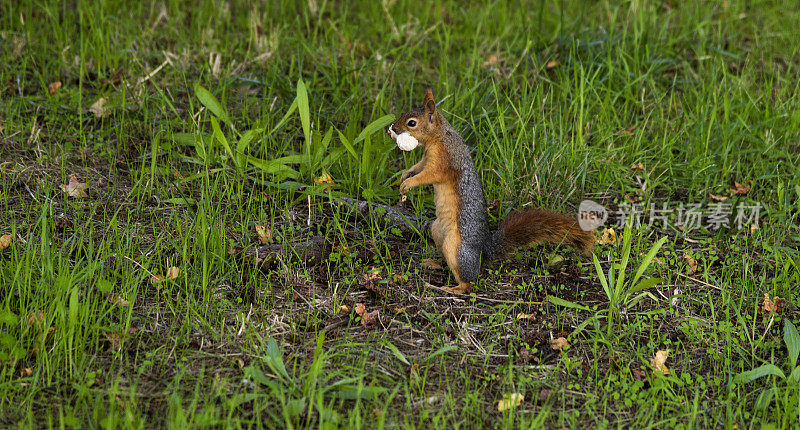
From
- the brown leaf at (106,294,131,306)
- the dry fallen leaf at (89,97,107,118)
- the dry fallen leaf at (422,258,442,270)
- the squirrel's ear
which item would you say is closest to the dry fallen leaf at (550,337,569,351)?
the dry fallen leaf at (422,258,442,270)

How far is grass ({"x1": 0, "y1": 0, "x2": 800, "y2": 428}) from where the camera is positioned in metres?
2.83

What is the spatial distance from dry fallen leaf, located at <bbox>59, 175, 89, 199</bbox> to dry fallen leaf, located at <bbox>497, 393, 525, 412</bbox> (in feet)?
7.55

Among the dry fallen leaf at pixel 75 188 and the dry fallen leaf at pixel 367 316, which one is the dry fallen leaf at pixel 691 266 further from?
the dry fallen leaf at pixel 75 188

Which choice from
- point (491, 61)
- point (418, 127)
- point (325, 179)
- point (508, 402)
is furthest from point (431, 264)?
point (491, 61)

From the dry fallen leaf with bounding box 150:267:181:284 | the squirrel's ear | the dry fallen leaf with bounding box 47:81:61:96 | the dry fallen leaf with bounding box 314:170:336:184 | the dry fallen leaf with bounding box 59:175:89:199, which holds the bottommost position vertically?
the dry fallen leaf with bounding box 59:175:89:199

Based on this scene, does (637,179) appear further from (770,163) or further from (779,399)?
(779,399)

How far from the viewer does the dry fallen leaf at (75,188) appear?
387cm

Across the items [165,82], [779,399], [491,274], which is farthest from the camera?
[165,82]

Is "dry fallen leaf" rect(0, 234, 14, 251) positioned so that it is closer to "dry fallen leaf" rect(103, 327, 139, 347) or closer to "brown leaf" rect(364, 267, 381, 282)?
"dry fallen leaf" rect(103, 327, 139, 347)

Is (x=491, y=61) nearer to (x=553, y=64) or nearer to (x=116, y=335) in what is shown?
(x=553, y=64)

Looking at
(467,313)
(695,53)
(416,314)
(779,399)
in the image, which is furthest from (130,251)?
(695,53)

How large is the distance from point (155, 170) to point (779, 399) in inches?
116

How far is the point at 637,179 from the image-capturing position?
170 inches

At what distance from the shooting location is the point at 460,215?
3.45 meters
